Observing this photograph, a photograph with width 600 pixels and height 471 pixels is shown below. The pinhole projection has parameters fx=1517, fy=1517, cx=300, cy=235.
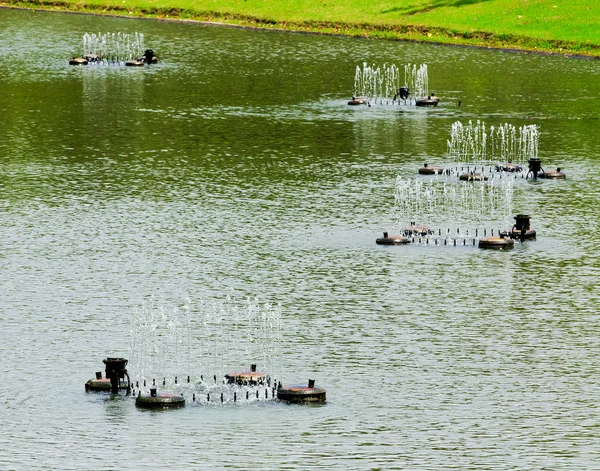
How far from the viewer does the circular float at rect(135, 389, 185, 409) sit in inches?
1882

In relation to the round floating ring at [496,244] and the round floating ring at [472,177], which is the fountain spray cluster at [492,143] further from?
the round floating ring at [496,244]

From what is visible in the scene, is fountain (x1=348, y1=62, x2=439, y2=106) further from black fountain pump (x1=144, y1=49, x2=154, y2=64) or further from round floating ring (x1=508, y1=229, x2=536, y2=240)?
round floating ring (x1=508, y1=229, x2=536, y2=240)

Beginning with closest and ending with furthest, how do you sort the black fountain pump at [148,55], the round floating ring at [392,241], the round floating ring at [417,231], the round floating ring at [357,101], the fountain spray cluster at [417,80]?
the round floating ring at [392,241]
the round floating ring at [417,231]
the round floating ring at [357,101]
the fountain spray cluster at [417,80]
the black fountain pump at [148,55]

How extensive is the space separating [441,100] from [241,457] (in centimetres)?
7421

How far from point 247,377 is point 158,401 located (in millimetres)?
3652

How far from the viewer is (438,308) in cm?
5953

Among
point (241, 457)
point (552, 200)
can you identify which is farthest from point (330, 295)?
point (552, 200)

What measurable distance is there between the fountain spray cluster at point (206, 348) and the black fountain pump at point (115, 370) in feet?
3.05

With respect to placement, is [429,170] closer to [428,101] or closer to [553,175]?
[553,175]

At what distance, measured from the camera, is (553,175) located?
284 ft

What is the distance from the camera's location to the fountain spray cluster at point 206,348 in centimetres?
5009

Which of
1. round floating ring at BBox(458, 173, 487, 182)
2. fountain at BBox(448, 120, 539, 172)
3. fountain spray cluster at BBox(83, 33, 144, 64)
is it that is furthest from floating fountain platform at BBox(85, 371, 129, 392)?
fountain spray cluster at BBox(83, 33, 144, 64)

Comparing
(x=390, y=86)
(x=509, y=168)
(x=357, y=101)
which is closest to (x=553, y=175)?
(x=509, y=168)

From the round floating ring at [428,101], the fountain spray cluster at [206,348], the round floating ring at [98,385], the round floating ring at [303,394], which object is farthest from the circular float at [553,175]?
the round floating ring at [98,385]
